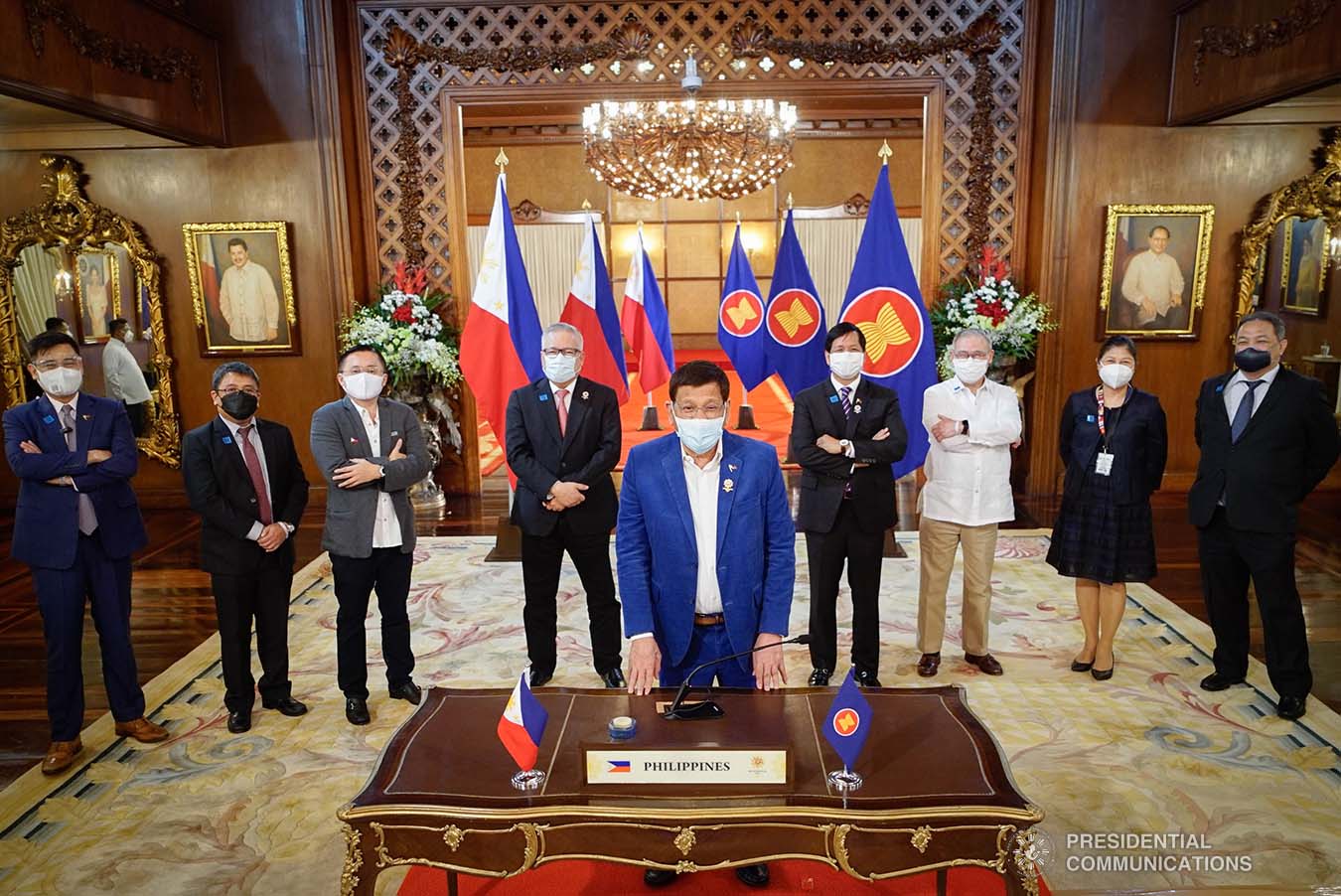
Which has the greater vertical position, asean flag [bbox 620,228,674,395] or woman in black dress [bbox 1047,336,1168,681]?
asean flag [bbox 620,228,674,395]

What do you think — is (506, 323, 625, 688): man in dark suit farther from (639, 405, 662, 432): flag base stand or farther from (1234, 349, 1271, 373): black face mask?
(639, 405, 662, 432): flag base stand

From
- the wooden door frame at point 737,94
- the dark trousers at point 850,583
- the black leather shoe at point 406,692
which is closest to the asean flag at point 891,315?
the dark trousers at point 850,583

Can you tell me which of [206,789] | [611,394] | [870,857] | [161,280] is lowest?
[206,789]

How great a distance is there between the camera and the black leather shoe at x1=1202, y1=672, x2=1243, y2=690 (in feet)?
13.0

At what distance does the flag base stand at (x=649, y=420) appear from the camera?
379 inches

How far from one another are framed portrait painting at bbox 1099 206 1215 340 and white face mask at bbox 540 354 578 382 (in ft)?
16.3

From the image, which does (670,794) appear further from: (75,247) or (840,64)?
(75,247)

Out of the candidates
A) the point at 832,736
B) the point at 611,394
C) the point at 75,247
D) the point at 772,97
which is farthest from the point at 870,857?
the point at 75,247

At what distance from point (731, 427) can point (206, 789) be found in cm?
702

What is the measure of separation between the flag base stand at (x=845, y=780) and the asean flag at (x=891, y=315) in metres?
3.29

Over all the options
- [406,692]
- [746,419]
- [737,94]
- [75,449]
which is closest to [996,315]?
[737,94]

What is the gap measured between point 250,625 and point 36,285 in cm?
536

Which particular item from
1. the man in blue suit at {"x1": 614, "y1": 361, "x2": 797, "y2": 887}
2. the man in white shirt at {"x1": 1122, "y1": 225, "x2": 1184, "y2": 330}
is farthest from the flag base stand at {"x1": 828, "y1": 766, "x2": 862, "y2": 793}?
the man in white shirt at {"x1": 1122, "y1": 225, "x2": 1184, "y2": 330}

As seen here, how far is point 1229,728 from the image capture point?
3639 millimetres
